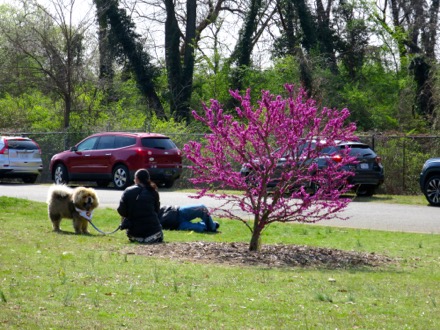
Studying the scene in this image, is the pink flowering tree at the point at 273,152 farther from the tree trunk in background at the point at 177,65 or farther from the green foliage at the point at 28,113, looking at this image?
the tree trunk in background at the point at 177,65

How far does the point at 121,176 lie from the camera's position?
28.4 m

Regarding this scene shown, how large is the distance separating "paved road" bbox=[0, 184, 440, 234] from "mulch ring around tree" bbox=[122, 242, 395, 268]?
3747 millimetres

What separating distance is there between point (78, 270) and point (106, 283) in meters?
0.93

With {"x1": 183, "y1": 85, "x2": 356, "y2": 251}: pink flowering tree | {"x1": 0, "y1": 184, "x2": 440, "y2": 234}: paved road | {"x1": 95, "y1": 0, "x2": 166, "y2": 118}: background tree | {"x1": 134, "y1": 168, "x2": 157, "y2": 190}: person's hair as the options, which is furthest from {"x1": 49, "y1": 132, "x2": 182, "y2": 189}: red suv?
{"x1": 183, "y1": 85, "x2": 356, "y2": 251}: pink flowering tree

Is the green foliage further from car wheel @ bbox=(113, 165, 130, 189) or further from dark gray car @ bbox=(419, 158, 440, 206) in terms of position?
→ dark gray car @ bbox=(419, 158, 440, 206)

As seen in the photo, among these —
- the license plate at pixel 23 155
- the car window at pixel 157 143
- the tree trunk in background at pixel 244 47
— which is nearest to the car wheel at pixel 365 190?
the car window at pixel 157 143

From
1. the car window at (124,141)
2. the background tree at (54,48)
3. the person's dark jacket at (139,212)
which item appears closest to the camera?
the person's dark jacket at (139,212)

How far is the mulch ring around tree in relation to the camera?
11.3 metres

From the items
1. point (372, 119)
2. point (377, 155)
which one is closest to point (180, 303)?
point (377, 155)

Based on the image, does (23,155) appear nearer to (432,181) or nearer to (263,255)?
(432,181)

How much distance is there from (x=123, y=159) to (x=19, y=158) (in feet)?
17.5

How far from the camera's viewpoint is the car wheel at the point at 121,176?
92.3 feet

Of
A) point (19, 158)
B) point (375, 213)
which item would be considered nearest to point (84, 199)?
point (375, 213)

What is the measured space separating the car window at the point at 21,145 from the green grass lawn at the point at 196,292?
18.9 m
